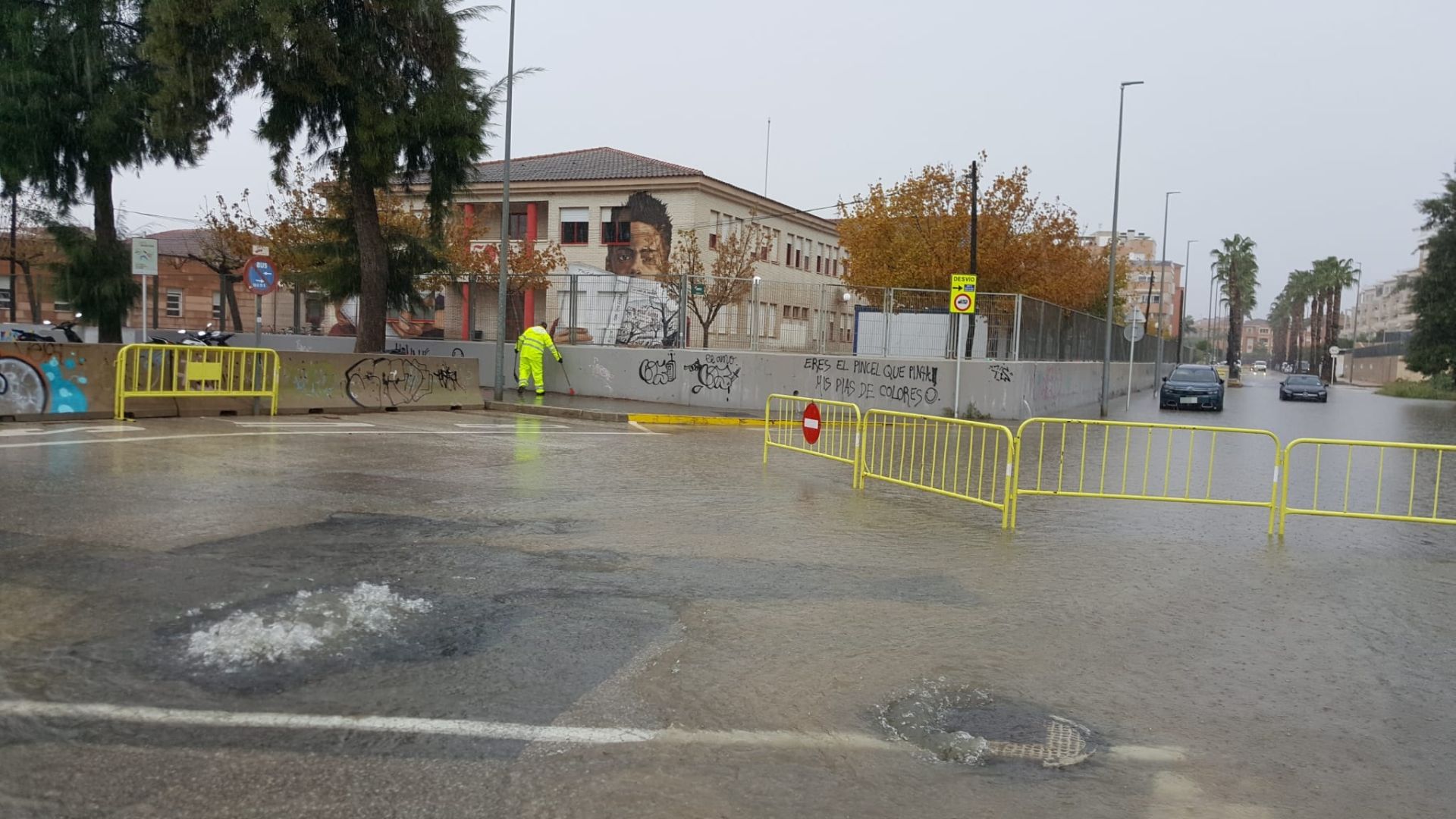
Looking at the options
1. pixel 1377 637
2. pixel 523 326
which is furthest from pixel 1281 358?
pixel 1377 637

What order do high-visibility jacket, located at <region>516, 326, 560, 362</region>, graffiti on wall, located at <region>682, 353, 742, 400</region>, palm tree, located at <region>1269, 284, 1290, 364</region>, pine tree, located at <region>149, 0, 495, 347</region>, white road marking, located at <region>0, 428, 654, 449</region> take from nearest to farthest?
white road marking, located at <region>0, 428, 654, 449</region>
pine tree, located at <region>149, 0, 495, 347</region>
high-visibility jacket, located at <region>516, 326, 560, 362</region>
graffiti on wall, located at <region>682, 353, 742, 400</region>
palm tree, located at <region>1269, 284, 1290, 364</region>

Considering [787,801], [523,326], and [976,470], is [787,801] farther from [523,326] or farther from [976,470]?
[523,326]

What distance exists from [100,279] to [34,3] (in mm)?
6355

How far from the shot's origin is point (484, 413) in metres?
21.1

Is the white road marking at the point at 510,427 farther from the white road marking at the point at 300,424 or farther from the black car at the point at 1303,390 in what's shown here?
the black car at the point at 1303,390

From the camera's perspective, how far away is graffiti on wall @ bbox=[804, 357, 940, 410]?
24312 mm

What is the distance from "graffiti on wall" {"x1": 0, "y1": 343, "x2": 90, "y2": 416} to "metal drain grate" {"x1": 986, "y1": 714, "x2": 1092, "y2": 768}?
47.5ft

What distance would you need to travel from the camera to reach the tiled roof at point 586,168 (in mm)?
47688

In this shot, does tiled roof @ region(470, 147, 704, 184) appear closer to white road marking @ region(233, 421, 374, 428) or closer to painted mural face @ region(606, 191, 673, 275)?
painted mural face @ region(606, 191, 673, 275)

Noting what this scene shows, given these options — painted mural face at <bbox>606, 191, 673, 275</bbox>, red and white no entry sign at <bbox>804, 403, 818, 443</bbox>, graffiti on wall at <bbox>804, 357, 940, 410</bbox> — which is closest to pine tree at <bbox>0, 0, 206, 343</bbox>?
graffiti on wall at <bbox>804, 357, 940, 410</bbox>

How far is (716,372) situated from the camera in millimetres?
24750

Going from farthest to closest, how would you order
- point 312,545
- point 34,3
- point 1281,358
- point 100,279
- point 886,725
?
point 1281,358 < point 100,279 < point 34,3 < point 312,545 < point 886,725

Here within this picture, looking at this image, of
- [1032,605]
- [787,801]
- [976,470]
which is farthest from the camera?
[976,470]

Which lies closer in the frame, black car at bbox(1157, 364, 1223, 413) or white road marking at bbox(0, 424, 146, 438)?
white road marking at bbox(0, 424, 146, 438)
